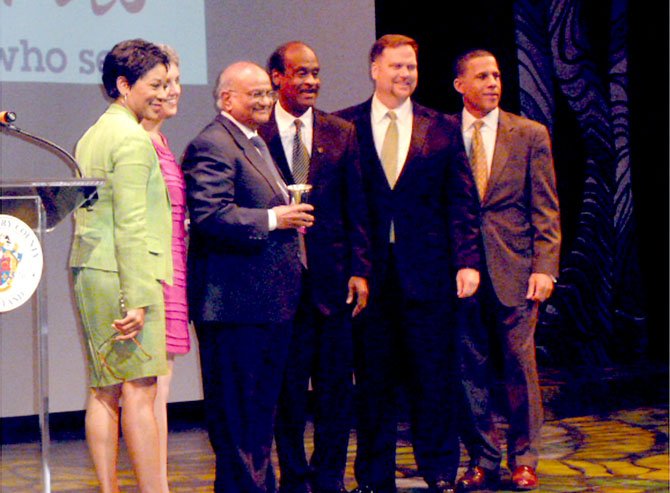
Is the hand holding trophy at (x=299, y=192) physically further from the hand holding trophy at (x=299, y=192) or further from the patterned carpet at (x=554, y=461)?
the patterned carpet at (x=554, y=461)

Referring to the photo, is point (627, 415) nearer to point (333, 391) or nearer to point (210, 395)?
point (333, 391)

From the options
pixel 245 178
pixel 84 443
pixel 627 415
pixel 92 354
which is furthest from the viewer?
pixel 627 415

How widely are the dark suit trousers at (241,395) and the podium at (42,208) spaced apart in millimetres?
646

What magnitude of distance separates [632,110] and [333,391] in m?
3.93

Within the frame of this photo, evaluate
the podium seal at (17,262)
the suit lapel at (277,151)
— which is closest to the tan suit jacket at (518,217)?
the suit lapel at (277,151)

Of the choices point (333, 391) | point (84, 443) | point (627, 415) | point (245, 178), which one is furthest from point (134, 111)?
point (627, 415)

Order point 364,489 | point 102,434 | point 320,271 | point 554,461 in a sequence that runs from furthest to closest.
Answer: point 554,461 < point 364,489 < point 320,271 < point 102,434

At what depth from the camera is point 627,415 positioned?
19.7 ft

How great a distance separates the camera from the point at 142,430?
3221 mm

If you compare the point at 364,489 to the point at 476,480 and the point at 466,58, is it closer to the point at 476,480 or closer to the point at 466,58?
the point at 476,480

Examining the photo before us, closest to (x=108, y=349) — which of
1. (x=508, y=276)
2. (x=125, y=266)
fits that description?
(x=125, y=266)

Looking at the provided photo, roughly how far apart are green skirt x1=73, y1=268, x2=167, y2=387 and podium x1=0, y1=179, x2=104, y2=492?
0.84 ft

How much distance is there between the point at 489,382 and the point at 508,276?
42 cm

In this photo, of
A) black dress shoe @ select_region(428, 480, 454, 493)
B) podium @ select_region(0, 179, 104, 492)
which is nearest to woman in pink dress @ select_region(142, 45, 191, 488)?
podium @ select_region(0, 179, 104, 492)
